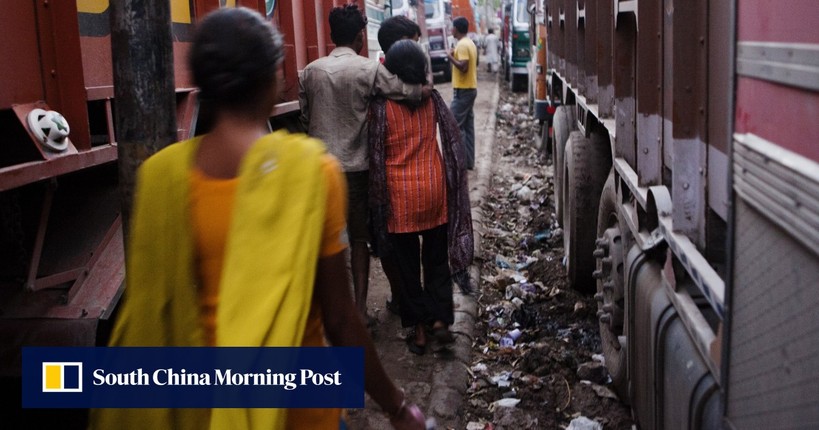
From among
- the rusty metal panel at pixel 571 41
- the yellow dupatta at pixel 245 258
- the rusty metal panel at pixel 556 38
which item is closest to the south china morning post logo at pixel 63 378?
the yellow dupatta at pixel 245 258

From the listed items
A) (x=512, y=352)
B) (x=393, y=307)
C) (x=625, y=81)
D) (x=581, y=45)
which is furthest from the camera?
(x=581, y=45)

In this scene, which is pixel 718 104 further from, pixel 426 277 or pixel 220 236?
pixel 426 277

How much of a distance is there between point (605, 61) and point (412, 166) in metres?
1.15

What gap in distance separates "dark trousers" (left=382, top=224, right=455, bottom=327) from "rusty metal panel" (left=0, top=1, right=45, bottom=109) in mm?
2181

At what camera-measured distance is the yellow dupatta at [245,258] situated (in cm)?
160

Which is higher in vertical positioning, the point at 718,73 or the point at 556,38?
the point at 556,38

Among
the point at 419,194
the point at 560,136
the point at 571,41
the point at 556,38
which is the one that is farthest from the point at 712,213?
the point at 556,38

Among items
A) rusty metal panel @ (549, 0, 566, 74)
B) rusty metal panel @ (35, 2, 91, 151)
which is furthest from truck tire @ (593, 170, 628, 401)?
rusty metal panel @ (549, 0, 566, 74)

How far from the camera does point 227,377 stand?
1.63 metres

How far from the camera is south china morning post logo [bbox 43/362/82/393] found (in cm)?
229

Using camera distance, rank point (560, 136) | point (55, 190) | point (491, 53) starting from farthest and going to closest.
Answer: point (491, 53)
point (560, 136)
point (55, 190)

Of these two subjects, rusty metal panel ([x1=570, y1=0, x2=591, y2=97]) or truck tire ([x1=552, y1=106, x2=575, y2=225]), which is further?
truck tire ([x1=552, y1=106, x2=575, y2=225])

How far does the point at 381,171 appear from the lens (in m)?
4.66

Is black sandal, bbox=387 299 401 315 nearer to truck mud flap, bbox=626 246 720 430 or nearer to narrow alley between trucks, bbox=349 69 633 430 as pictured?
narrow alley between trucks, bbox=349 69 633 430
